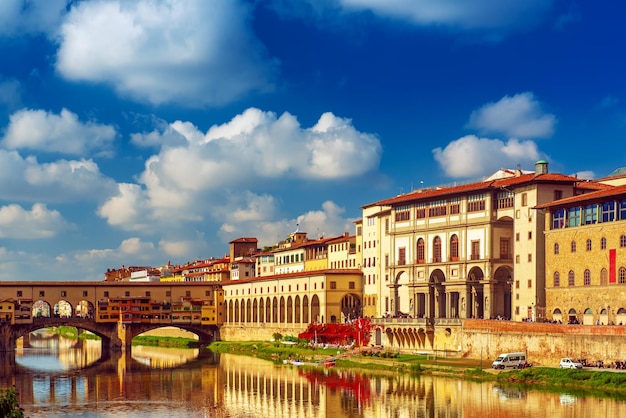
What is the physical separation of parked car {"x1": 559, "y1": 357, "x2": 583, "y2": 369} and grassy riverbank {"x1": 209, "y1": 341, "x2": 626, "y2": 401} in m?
0.54

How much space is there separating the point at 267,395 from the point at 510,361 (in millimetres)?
15698

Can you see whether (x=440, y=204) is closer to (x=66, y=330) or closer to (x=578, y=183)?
(x=578, y=183)

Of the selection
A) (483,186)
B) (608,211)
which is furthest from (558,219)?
(483,186)

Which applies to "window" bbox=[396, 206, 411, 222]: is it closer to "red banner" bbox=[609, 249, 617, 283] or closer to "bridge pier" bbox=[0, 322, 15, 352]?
"red banner" bbox=[609, 249, 617, 283]

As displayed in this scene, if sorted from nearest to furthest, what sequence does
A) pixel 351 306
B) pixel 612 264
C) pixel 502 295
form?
pixel 612 264 → pixel 502 295 → pixel 351 306

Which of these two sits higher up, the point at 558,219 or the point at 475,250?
the point at 558,219

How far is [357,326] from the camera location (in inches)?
3393

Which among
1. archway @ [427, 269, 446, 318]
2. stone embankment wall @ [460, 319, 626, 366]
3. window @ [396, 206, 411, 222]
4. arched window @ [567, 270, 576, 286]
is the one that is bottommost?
stone embankment wall @ [460, 319, 626, 366]

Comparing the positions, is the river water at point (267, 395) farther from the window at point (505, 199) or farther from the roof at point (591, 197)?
the window at point (505, 199)

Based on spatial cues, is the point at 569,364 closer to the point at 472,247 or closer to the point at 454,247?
the point at 472,247

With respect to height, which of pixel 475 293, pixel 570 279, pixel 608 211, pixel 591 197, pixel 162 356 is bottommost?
pixel 162 356

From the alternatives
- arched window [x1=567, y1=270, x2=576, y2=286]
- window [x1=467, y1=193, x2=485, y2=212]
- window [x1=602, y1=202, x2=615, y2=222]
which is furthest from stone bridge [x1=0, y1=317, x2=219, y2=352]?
window [x1=602, y1=202, x2=615, y2=222]

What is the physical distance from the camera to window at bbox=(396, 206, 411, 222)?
8344 centimetres

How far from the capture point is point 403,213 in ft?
276
